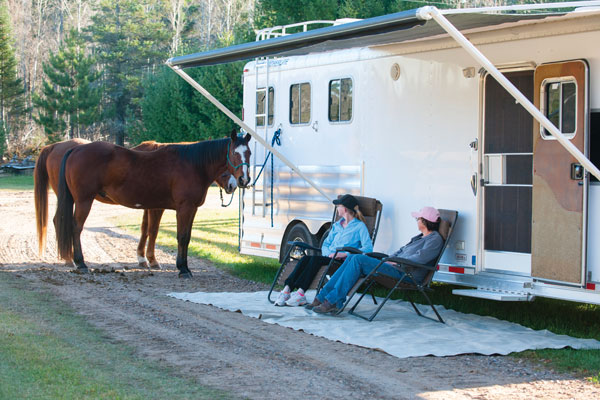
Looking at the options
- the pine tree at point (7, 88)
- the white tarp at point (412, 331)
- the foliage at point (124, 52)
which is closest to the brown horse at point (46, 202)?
the white tarp at point (412, 331)

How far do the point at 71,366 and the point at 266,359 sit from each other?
4.63ft

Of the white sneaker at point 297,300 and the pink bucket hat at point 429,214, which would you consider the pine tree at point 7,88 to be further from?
the pink bucket hat at point 429,214

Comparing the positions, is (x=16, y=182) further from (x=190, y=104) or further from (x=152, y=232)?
(x=152, y=232)

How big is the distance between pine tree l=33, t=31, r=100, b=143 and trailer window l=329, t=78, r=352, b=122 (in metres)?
34.2

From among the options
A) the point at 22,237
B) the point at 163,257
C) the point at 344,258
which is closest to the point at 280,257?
the point at 344,258

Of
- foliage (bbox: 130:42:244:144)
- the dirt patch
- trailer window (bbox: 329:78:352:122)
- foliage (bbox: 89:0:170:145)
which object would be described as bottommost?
the dirt patch

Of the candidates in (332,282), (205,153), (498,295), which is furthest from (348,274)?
(205,153)

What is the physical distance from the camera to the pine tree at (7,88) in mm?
42469

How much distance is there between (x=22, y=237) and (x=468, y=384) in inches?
457

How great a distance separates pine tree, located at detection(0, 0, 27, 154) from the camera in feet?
139

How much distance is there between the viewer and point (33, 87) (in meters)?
54.6

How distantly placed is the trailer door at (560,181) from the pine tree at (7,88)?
37.6 meters

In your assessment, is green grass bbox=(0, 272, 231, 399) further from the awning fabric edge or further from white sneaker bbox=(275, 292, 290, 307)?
the awning fabric edge

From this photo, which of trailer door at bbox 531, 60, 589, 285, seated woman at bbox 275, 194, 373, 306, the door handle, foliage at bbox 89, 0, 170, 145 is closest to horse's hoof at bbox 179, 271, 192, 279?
seated woman at bbox 275, 194, 373, 306
